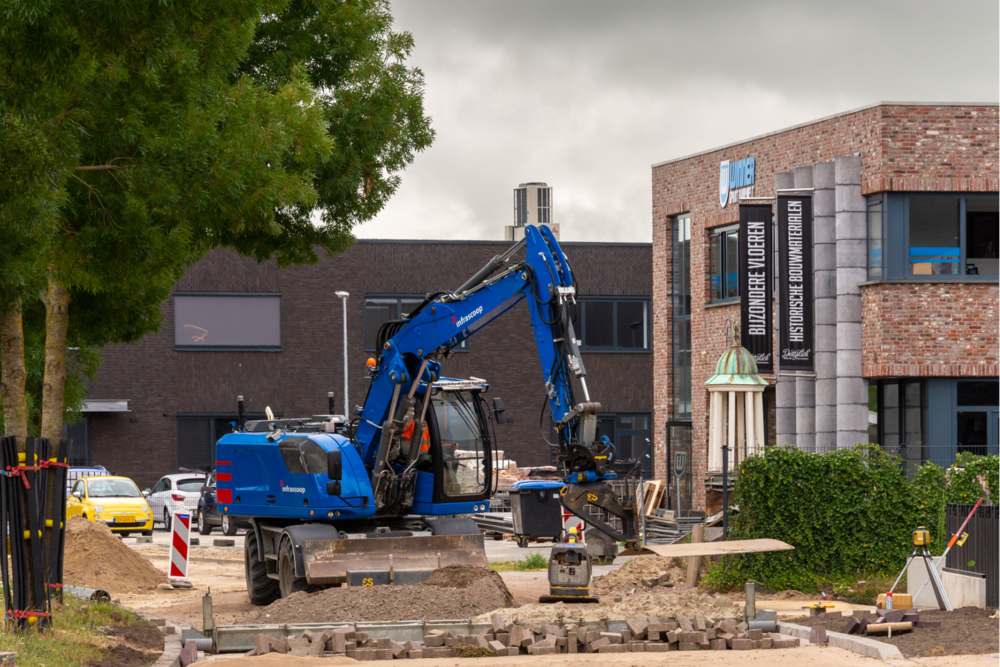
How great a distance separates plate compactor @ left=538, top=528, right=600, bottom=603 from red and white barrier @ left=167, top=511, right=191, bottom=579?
671 centimetres

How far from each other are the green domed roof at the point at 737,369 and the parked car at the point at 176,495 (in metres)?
16.1

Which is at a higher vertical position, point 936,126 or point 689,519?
point 936,126

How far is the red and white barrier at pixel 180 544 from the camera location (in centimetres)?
2000

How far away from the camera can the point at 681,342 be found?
33.3m

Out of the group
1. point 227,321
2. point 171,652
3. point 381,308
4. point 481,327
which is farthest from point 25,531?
point 381,308

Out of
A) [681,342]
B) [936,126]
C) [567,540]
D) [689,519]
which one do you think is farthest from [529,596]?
[681,342]

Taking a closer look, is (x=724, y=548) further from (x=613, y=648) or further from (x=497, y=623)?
(x=497, y=623)

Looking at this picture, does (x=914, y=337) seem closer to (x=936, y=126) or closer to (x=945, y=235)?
(x=945, y=235)

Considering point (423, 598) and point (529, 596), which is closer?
point (423, 598)

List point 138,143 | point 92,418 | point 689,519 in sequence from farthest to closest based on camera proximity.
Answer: point 92,418, point 689,519, point 138,143

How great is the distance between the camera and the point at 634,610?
14.0 meters

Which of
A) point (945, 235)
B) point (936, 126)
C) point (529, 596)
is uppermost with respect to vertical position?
point (936, 126)

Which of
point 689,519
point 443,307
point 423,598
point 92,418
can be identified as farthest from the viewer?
point 92,418

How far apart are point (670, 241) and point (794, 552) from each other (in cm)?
1663
